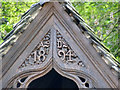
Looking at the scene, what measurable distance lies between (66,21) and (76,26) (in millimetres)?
121

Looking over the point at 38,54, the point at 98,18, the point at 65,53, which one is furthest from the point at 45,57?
the point at 98,18

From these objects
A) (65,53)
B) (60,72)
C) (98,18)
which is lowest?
(60,72)

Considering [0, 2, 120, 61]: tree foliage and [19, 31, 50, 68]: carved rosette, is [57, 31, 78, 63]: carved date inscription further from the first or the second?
[0, 2, 120, 61]: tree foliage

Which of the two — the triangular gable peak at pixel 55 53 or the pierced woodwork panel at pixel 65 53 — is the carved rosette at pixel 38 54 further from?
the pierced woodwork panel at pixel 65 53

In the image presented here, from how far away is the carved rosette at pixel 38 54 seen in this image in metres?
3.10

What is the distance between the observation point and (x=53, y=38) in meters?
3.17

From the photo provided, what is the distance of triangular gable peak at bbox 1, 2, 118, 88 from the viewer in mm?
3000

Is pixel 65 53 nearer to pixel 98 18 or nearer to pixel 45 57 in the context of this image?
pixel 45 57

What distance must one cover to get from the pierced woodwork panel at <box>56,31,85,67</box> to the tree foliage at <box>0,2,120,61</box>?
308cm

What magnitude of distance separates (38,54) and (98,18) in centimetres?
472

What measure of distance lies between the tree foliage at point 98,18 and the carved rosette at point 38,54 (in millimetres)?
3123

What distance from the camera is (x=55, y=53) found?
3.11 metres

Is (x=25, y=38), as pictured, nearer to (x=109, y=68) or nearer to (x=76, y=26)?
(x=76, y=26)

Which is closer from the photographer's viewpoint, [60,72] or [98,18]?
[60,72]
